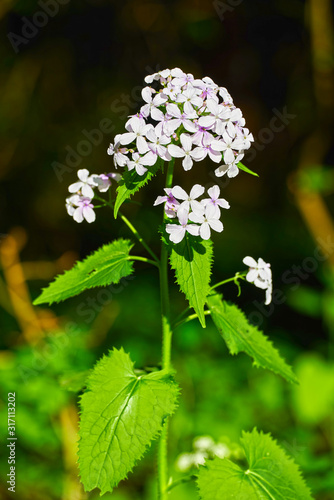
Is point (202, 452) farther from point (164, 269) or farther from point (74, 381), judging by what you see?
point (164, 269)

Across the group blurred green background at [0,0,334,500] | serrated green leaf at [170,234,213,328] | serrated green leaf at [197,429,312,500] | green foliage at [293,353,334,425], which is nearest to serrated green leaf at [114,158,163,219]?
serrated green leaf at [170,234,213,328]

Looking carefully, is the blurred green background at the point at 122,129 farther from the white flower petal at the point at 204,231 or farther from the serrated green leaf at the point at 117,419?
the white flower petal at the point at 204,231

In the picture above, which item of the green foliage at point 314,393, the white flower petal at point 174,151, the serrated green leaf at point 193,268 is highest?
the white flower petal at point 174,151

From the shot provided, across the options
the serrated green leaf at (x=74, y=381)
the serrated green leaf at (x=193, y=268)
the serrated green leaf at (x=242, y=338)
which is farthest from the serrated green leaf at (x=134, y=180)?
the serrated green leaf at (x=74, y=381)

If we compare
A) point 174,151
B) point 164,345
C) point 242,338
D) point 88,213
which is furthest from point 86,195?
point 242,338

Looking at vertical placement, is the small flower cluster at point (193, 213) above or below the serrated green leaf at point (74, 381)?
above

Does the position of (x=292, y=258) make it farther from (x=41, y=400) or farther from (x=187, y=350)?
(x=41, y=400)

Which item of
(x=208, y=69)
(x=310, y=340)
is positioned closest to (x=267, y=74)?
(x=208, y=69)
